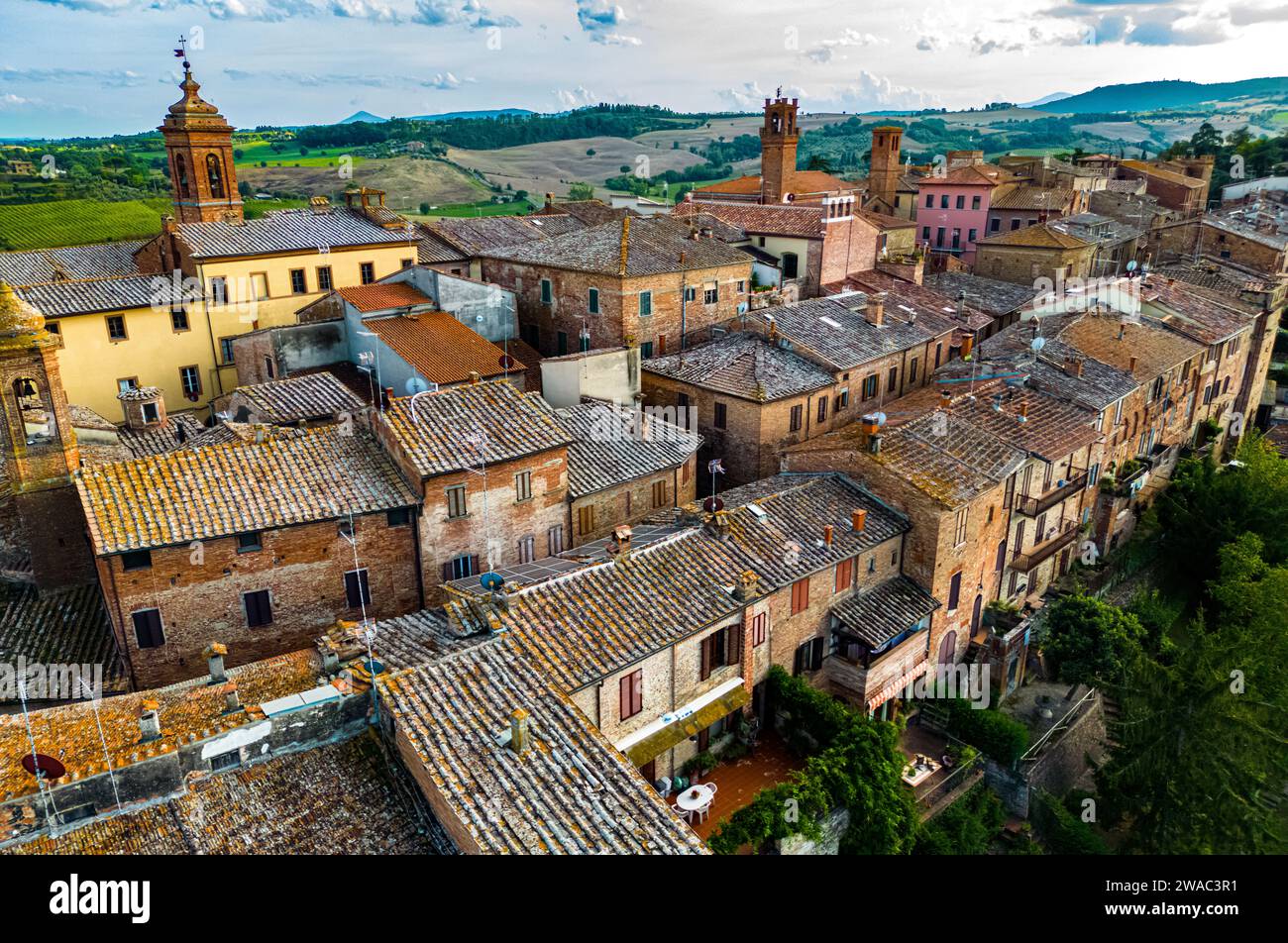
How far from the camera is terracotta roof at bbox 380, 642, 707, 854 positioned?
12.2 metres

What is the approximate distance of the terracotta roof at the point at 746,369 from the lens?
1273 inches

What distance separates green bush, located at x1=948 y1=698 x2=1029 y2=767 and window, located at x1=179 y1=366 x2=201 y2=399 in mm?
A: 32899

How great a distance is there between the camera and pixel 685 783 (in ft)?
65.6

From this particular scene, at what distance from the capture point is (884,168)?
2717 inches

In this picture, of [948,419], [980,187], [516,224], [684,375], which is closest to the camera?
[948,419]

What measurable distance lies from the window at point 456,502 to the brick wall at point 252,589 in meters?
1.07

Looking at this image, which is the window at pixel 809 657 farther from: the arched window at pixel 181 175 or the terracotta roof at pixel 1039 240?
the arched window at pixel 181 175

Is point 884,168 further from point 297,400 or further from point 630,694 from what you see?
point 630,694

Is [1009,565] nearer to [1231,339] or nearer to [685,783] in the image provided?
[685,783]

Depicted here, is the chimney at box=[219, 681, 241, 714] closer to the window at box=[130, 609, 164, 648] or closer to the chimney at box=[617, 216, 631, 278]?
the window at box=[130, 609, 164, 648]

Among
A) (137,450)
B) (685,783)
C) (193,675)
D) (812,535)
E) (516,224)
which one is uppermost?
(516,224)
